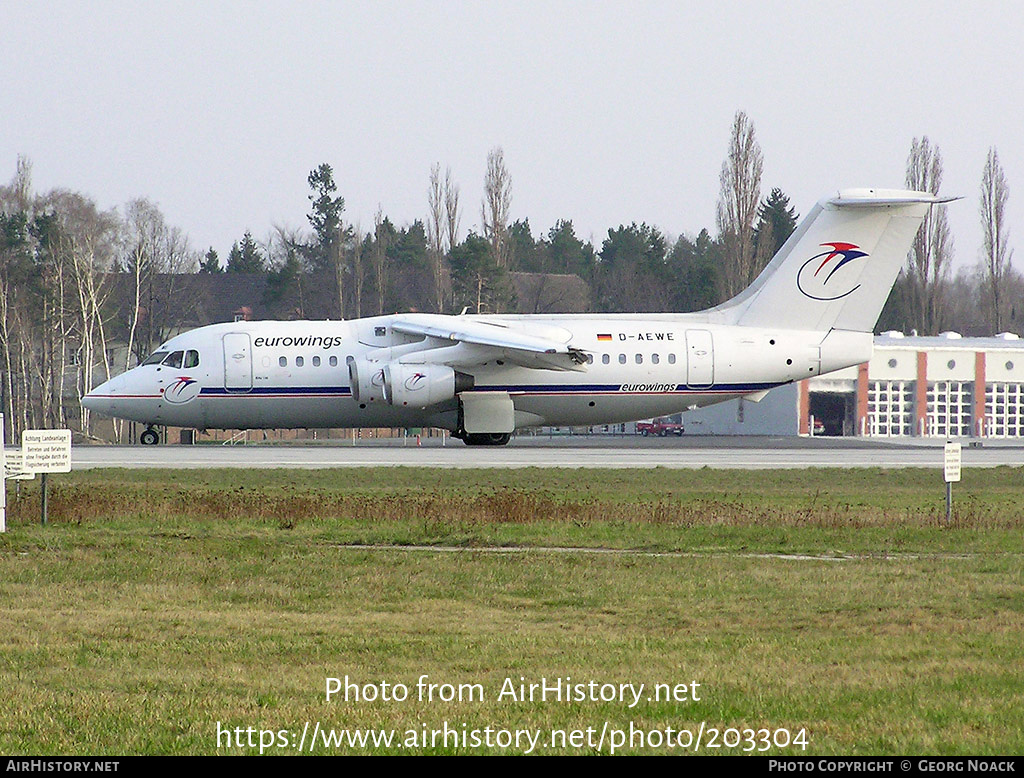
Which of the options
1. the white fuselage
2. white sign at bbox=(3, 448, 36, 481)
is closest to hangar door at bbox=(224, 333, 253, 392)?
the white fuselage

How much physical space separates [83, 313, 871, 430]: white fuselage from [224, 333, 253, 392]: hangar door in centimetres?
3

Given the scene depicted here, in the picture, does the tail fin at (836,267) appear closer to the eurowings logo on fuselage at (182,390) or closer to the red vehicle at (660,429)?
the eurowings logo on fuselage at (182,390)

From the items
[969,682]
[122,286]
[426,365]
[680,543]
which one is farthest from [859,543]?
[122,286]

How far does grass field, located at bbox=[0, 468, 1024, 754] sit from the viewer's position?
320 inches

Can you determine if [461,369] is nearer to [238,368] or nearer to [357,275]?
[238,368]

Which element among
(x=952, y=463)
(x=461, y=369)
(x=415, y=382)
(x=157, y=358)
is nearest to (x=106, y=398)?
(x=157, y=358)

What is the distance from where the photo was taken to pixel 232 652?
1045 centimetres

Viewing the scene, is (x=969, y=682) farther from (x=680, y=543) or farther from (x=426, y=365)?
(x=426, y=365)

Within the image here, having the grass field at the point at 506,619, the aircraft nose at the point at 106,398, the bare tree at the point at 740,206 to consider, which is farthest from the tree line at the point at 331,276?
the grass field at the point at 506,619

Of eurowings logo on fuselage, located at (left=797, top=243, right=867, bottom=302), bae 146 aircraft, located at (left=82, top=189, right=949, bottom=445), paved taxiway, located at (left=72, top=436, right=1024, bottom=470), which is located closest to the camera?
paved taxiway, located at (left=72, top=436, right=1024, bottom=470)

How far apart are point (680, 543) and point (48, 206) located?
2677 inches

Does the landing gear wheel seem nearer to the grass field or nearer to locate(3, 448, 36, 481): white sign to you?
the grass field

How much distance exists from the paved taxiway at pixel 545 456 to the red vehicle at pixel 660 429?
20889 mm

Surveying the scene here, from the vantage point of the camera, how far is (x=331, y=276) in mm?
93812
